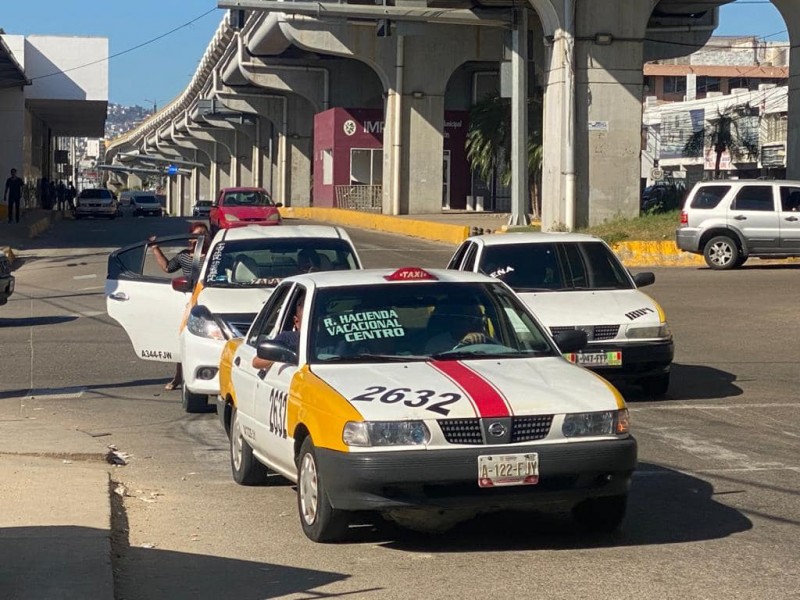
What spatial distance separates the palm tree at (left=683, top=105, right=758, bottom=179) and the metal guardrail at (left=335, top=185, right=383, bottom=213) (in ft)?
47.6

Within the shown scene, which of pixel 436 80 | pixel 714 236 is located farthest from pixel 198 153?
pixel 714 236

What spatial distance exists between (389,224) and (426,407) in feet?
128

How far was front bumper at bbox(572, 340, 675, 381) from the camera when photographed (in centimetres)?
1238

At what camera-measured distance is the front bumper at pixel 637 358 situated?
12.4 m

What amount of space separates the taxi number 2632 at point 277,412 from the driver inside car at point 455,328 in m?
0.91

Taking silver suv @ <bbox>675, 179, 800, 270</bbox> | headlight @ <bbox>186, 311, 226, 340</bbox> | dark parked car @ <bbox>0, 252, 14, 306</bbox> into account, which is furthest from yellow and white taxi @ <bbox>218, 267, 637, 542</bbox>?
silver suv @ <bbox>675, 179, 800, 270</bbox>

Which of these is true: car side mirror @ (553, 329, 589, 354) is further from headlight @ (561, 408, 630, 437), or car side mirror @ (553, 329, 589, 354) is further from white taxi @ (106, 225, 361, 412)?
white taxi @ (106, 225, 361, 412)

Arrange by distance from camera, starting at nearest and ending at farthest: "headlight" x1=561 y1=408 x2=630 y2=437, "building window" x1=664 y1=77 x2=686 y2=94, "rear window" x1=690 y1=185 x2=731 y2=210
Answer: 1. "headlight" x1=561 y1=408 x2=630 y2=437
2. "rear window" x1=690 y1=185 x2=731 y2=210
3. "building window" x1=664 y1=77 x2=686 y2=94

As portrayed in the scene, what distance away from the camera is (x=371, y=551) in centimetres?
702

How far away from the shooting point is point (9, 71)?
2162 inches

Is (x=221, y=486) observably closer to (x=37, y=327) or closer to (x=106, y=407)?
(x=106, y=407)

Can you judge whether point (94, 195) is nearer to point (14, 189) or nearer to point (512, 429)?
point (14, 189)

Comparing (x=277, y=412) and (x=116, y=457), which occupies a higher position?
(x=277, y=412)

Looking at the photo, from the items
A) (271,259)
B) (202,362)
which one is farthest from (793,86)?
(202,362)
